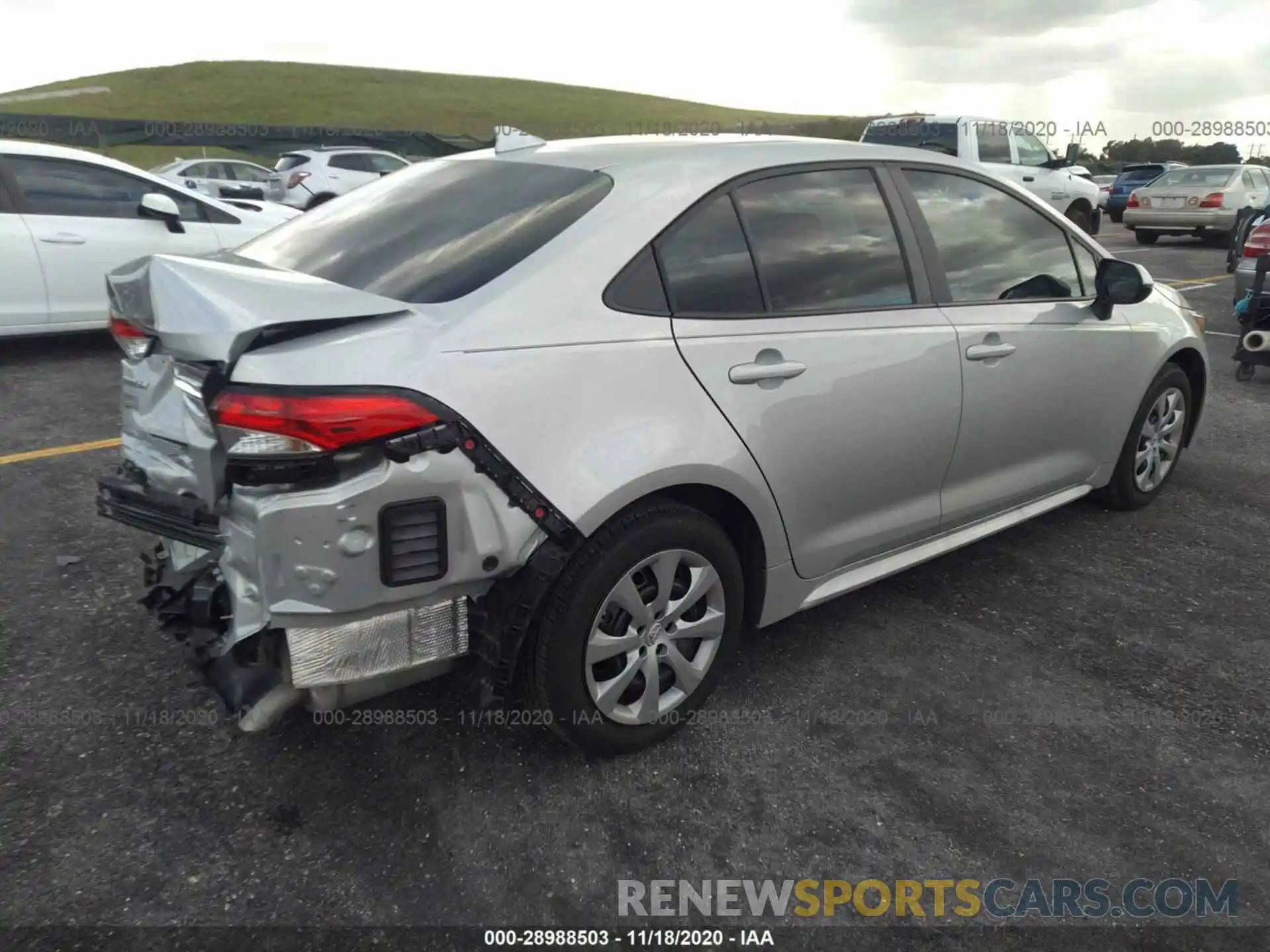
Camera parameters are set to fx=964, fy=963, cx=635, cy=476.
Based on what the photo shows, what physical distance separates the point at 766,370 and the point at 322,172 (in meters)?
16.0

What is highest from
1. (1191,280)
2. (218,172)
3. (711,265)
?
(711,265)

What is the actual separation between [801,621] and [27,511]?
3.36 m

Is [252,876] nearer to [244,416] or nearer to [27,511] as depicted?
[244,416]

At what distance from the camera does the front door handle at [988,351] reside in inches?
131

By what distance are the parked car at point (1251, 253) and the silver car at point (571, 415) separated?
220 inches

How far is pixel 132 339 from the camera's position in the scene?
107 inches

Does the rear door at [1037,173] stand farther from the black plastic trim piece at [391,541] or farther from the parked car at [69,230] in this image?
the black plastic trim piece at [391,541]

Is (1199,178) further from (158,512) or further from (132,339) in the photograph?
(158,512)

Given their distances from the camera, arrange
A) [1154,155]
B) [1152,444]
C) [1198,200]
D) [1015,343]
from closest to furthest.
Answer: [1015,343], [1152,444], [1198,200], [1154,155]

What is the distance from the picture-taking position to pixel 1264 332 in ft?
23.0

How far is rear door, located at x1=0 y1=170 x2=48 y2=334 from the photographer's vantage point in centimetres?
637

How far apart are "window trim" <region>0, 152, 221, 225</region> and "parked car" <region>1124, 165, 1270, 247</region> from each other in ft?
50.2

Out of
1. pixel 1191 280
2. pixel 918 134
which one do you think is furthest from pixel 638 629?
pixel 1191 280

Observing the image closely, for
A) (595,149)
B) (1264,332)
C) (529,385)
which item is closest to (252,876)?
(529,385)
